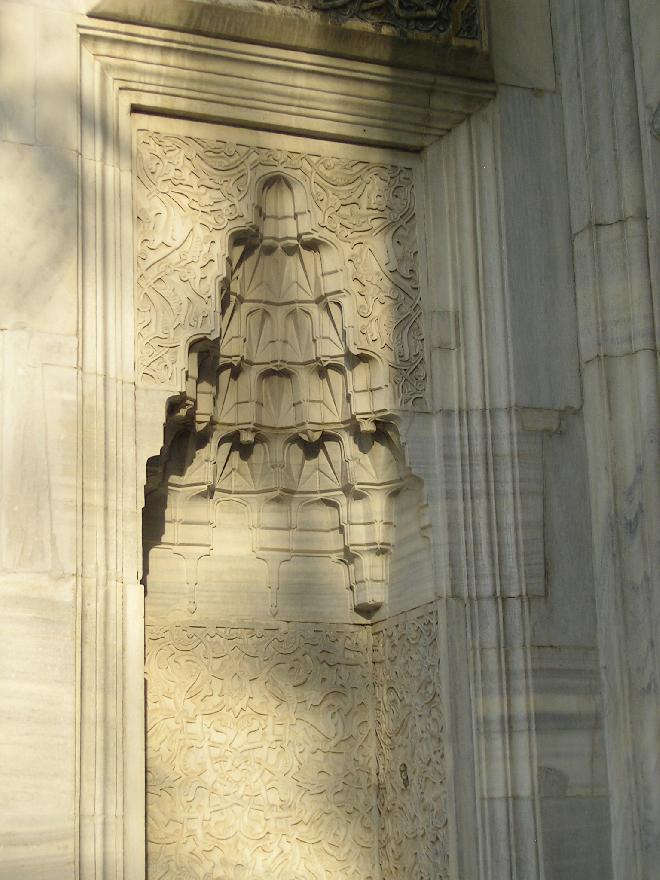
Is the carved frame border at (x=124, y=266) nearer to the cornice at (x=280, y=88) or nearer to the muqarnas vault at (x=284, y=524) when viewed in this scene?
the cornice at (x=280, y=88)

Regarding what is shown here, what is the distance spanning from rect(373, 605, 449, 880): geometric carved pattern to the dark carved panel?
1.93m

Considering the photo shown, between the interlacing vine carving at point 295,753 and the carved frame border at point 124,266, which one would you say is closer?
the carved frame border at point 124,266

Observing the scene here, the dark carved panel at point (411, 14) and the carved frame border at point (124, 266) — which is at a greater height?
the dark carved panel at point (411, 14)

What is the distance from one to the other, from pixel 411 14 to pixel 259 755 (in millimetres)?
2512

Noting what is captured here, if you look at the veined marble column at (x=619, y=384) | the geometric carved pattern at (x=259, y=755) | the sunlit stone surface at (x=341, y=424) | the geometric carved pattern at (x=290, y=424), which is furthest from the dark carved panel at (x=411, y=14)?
the geometric carved pattern at (x=259, y=755)

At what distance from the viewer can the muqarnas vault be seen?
480 cm

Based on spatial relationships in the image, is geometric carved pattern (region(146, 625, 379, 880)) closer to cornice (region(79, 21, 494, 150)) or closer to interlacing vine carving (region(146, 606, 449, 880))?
interlacing vine carving (region(146, 606, 449, 880))

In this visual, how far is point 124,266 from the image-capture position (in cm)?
462

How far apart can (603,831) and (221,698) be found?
1.29 metres

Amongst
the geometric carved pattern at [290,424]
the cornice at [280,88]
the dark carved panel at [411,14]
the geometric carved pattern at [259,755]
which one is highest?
the dark carved panel at [411,14]

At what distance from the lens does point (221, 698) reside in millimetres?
4941

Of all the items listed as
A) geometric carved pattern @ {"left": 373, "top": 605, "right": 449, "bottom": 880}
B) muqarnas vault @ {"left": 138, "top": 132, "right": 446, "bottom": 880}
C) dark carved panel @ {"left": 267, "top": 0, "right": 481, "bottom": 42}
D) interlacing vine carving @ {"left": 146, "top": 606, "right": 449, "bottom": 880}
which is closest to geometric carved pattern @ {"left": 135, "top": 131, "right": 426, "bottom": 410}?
muqarnas vault @ {"left": 138, "top": 132, "right": 446, "bottom": 880}

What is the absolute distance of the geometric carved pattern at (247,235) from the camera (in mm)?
4699

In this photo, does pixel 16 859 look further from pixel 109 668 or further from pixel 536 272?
pixel 536 272
